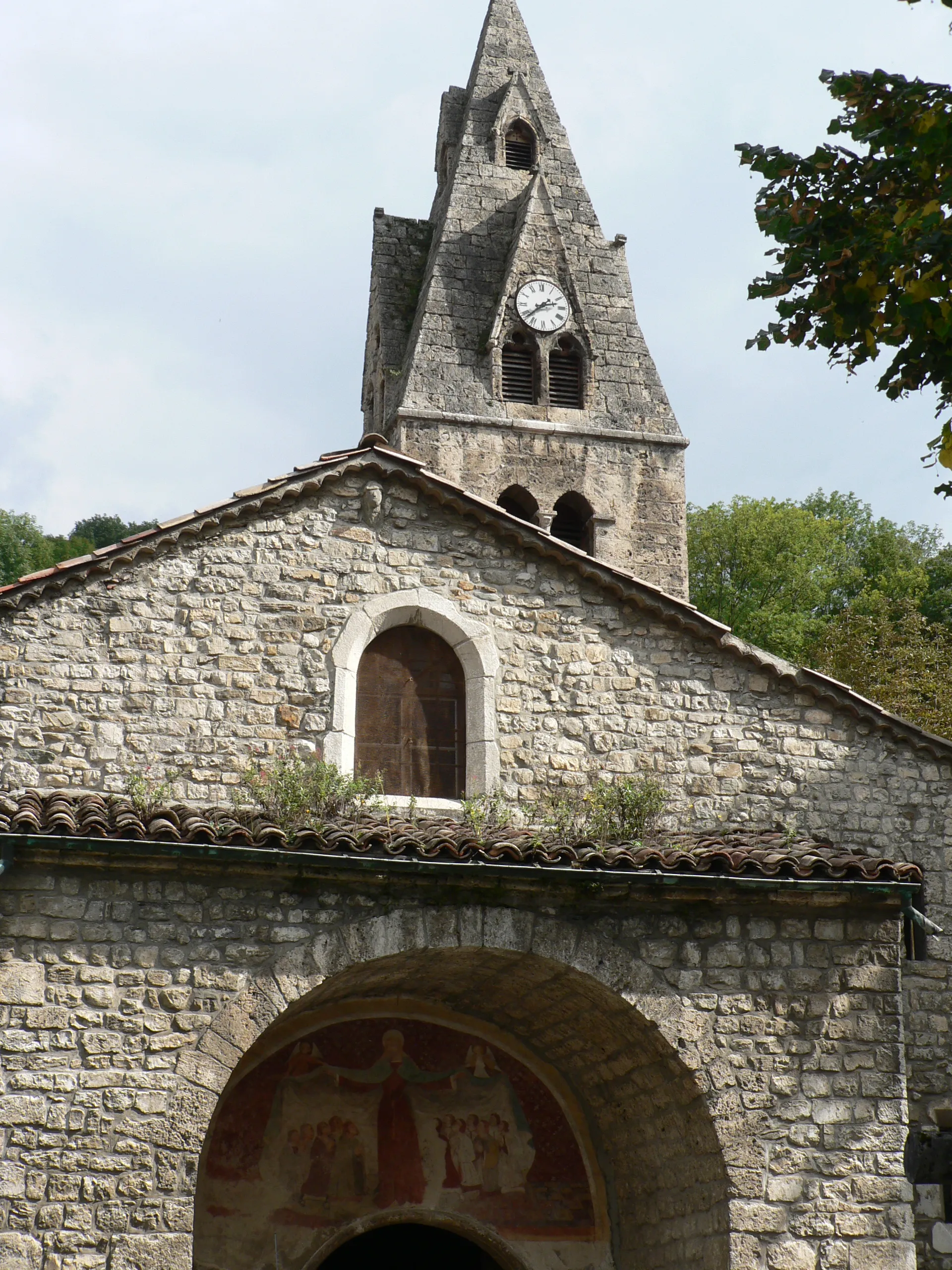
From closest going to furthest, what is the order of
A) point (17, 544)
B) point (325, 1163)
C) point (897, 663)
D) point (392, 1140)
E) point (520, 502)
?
1. point (325, 1163)
2. point (392, 1140)
3. point (520, 502)
4. point (897, 663)
5. point (17, 544)

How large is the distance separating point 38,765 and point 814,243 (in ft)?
20.8

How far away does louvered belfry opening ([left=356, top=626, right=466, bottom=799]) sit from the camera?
1155 cm

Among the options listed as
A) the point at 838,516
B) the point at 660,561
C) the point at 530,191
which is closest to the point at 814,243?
the point at 660,561

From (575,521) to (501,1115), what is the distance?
11.3m

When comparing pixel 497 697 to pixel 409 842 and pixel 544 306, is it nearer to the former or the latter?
pixel 409 842

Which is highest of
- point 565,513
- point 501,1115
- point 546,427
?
point 546,427

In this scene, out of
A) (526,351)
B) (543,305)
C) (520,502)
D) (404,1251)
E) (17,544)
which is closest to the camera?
(404,1251)

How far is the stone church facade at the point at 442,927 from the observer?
8633mm

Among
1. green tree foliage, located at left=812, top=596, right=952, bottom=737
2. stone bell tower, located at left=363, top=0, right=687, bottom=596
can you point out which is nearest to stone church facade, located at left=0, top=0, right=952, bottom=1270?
stone bell tower, located at left=363, top=0, right=687, bottom=596

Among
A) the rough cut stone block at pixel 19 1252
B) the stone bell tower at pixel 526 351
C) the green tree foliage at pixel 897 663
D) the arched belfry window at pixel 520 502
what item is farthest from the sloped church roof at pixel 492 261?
the rough cut stone block at pixel 19 1252

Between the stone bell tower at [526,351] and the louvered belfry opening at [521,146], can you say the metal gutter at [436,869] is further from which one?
the louvered belfry opening at [521,146]

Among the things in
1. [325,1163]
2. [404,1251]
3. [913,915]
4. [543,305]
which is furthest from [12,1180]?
[543,305]

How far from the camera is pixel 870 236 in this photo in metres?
7.93

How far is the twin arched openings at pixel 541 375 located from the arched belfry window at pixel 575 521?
4.67ft
